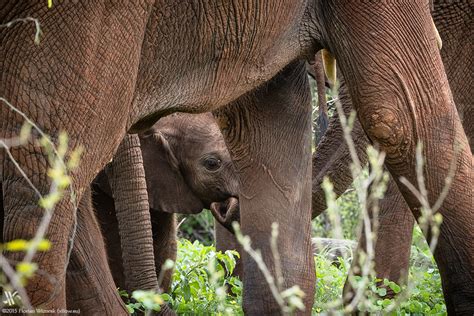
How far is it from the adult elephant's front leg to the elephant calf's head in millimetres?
2007

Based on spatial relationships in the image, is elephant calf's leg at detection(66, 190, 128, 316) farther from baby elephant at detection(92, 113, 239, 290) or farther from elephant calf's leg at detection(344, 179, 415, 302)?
baby elephant at detection(92, 113, 239, 290)

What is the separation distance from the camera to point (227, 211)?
687 centimetres

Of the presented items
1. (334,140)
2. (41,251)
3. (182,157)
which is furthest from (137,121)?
(182,157)

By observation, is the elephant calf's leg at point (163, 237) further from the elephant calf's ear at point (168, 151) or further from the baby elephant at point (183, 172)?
the elephant calf's ear at point (168, 151)

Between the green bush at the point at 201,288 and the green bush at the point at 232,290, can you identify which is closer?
the green bush at the point at 232,290

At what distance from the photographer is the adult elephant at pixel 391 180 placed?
18.2ft

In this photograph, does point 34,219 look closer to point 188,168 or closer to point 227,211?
point 227,211

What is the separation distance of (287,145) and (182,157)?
7.22 ft

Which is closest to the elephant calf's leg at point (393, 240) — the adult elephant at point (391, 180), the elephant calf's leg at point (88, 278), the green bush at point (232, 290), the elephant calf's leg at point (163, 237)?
the adult elephant at point (391, 180)

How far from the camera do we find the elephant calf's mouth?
6746 mm

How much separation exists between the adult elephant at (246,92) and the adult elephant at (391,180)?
0.81 meters

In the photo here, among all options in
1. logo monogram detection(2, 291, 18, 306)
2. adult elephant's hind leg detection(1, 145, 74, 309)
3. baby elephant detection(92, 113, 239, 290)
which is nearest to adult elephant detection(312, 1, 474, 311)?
baby elephant detection(92, 113, 239, 290)

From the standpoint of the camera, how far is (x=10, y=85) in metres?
3.37

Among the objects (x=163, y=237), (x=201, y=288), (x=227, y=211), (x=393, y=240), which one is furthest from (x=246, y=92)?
(x=163, y=237)
